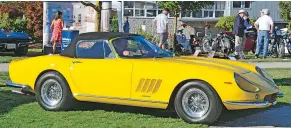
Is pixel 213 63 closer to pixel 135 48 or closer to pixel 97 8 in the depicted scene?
pixel 135 48

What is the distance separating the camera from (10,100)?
7.68m

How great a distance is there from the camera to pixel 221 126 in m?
6.10

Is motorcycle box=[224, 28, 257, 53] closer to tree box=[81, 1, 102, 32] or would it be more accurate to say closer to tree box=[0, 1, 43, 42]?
tree box=[81, 1, 102, 32]

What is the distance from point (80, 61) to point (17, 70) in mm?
1117

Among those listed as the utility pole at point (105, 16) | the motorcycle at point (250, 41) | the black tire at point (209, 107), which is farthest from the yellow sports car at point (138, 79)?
the motorcycle at point (250, 41)

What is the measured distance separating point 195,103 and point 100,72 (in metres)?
1.37

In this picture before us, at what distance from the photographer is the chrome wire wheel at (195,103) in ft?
20.0

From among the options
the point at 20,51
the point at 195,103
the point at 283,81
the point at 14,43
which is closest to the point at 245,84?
the point at 195,103

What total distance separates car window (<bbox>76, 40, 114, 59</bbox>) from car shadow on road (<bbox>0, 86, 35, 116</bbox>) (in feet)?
4.16

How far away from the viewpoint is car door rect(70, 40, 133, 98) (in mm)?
6480

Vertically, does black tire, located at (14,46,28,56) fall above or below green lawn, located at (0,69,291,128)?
above

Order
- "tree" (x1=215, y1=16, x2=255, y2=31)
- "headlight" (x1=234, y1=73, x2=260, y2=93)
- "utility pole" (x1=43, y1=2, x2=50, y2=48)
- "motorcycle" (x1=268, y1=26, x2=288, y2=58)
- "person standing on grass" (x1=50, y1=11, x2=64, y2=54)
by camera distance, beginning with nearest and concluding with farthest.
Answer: "headlight" (x1=234, y1=73, x2=260, y2=93) < "person standing on grass" (x1=50, y1=11, x2=64, y2=54) < "motorcycle" (x1=268, y1=26, x2=288, y2=58) < "utility pole" (x1=43, y1=2, x2=50, y2=48) < "tree" (x1=215, y1=16, x2=255, y2=31)

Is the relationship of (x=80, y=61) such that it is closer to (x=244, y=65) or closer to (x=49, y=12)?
Result: (x=244, y=65)

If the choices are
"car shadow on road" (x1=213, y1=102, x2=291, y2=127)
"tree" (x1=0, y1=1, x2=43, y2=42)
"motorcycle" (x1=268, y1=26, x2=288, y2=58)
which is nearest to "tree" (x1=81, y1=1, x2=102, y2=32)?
"car shadow on road" (x1=213, y1=102, x2=291, y2=127)
